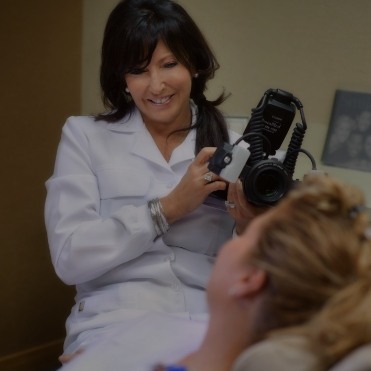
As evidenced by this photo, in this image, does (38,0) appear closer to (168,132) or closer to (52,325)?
(168,132)

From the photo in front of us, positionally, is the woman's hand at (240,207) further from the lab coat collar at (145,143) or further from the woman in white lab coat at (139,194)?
the lab coat collar at (145,143)

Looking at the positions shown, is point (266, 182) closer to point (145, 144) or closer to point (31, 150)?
point (145, 144)

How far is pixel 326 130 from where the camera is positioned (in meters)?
1.84

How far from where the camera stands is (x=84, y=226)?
1.10 meters

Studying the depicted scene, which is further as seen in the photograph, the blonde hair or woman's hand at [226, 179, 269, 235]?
woman's hand at [226, 179, 269, 235]

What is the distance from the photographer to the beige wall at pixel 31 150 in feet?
4.80

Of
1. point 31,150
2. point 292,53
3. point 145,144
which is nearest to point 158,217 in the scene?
point 145,144

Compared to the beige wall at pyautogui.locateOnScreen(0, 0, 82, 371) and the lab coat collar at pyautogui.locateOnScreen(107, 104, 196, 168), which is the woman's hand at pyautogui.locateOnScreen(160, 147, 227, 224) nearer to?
the lab coat collar at pyautogui.locateOnScreen(107, 104, 196, 168)

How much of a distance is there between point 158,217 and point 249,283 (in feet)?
1.56

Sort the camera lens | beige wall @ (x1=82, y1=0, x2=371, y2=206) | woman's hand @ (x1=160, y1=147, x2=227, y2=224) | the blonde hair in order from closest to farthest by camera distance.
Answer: the blonde hair
the camera lens
woman's hand @ (x1=160, y1=147, x2=227, y2=224)
beige wall @ (x1=82, y1=0, x2=371, y2=206)

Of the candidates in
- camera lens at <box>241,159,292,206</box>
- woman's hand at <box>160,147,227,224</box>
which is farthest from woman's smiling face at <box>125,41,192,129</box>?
camera lens at <box>241,159,292,206</box>

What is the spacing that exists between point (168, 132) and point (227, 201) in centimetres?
29

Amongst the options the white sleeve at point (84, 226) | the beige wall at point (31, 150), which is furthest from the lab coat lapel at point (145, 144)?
the beige wall at point (31, 150)

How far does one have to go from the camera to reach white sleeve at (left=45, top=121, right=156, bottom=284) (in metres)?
1.08
